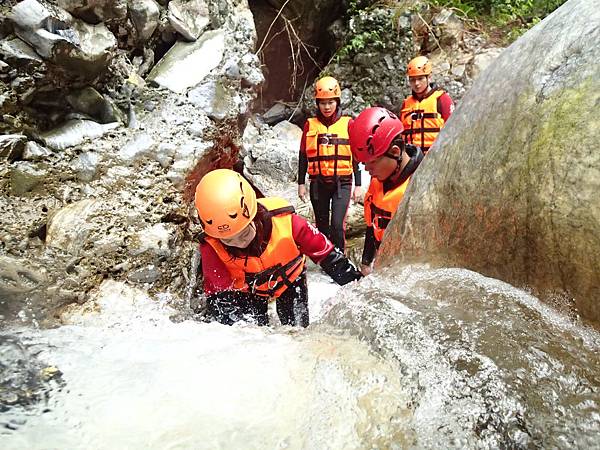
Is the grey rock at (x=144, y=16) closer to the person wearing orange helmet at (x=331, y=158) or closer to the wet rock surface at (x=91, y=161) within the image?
the wet rock surface at (x=91, y=161)

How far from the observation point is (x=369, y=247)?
3.74m

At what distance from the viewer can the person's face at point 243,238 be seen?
3.13 m

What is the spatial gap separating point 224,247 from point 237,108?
233 cm

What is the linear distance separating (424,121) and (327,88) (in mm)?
1286

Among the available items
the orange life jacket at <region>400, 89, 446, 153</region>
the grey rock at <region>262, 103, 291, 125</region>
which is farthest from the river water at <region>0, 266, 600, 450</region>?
the grey rock at <region>262, 103, 291, 125</region>

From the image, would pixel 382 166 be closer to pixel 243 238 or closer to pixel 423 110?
pixel 243 238

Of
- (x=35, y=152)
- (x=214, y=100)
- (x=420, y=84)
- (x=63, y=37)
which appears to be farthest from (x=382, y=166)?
(x=420, y=84)

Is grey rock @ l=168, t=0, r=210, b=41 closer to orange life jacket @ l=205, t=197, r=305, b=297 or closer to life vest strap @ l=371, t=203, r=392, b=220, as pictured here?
orange life jacket @ l=205, t=197, r=305, b=297

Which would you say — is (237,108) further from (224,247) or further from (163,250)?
(224,247)

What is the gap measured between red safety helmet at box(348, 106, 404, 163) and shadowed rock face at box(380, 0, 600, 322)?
1.76ft

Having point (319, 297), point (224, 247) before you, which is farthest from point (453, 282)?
point (319, 297)

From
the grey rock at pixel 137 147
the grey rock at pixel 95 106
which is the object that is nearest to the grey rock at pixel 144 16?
the grey rock at pixel 95 106

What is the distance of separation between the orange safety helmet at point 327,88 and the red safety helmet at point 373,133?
2.38 metres

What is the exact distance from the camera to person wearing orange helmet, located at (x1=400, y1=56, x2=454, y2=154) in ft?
18.5
